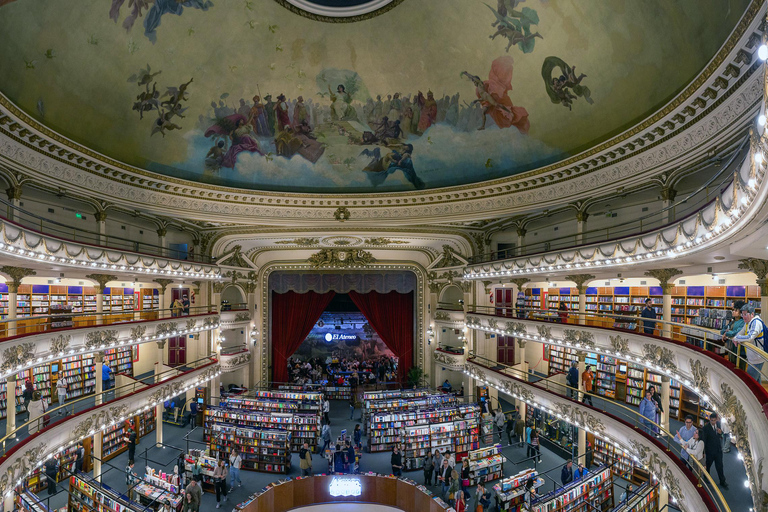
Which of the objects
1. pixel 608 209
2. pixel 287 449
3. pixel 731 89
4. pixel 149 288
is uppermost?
pixel 731 89

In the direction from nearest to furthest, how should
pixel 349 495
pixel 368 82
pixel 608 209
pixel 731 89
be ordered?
pixel 731 89, pixel 349 495, pixel 608 209, pixel 368 82

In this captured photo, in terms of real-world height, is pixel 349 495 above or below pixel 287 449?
below

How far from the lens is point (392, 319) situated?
24406 millimetres

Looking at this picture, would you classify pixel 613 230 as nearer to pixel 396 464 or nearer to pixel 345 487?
pixel 396 464

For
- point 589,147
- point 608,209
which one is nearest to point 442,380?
point 608,209

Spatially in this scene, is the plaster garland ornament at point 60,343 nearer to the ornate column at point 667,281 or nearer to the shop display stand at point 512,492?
the shop display stand at point 512,492

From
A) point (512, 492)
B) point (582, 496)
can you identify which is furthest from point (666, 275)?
point (512, 492)

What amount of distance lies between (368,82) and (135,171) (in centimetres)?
930

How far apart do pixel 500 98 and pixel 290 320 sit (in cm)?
1648

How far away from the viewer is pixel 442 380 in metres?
22.9

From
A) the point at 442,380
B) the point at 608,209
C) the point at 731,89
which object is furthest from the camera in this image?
the point at 442,380

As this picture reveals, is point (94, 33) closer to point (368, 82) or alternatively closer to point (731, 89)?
point (368, 82)

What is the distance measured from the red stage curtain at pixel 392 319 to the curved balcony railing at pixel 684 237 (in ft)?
29.5

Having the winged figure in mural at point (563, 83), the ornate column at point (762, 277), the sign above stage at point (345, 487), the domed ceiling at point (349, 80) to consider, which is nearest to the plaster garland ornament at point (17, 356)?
the domed ceiling at point (349, 80)
